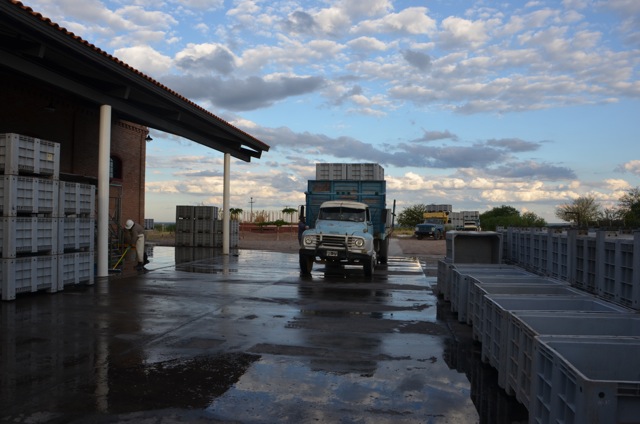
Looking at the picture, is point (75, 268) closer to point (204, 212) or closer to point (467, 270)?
point (467, 270)

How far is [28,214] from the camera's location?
12523 millimetres

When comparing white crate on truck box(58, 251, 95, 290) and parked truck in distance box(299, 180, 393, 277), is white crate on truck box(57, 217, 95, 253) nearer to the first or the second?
white crate on truck box(58, 251, 95, 290)

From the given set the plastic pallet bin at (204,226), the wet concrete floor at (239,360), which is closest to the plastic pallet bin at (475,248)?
the wet concrete floor at (239,360)

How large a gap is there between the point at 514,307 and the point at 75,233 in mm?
10232

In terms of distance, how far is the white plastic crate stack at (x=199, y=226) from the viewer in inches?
1188

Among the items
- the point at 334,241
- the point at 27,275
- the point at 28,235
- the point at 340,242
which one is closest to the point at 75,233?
the point at 28,235

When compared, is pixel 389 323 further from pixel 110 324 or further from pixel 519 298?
pixel 110 324

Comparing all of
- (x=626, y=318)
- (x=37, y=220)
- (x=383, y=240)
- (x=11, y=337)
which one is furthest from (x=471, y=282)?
(x=383, y=240)

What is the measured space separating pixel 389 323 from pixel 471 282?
1659mm

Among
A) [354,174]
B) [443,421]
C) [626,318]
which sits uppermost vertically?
[354,174]

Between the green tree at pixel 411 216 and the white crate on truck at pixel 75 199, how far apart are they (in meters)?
76.3

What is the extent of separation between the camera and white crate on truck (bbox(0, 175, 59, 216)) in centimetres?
1096

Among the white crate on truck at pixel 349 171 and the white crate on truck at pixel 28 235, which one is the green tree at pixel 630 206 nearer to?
the white crate on truck at pixel 349 171

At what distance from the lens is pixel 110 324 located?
899cm
